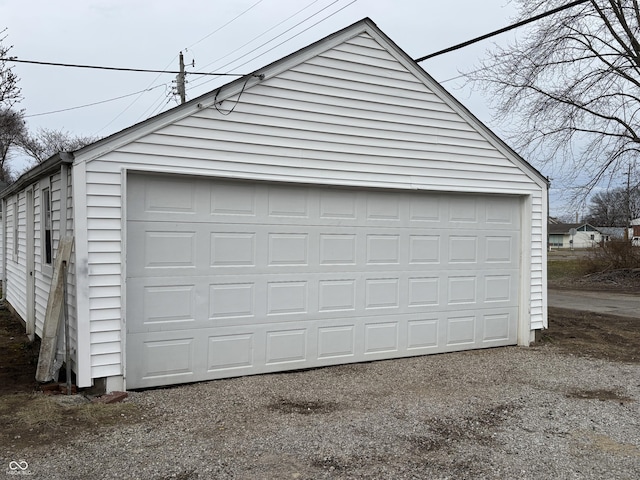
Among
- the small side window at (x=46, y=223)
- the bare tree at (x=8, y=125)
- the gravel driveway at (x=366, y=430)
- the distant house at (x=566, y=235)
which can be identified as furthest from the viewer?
the distant house at (x=566, y=235)

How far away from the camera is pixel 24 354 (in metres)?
Result: 8.09

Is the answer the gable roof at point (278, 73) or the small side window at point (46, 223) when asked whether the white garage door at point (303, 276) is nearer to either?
the gable roof at point (278, 73)

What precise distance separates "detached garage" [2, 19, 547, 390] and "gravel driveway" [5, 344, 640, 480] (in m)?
0.57

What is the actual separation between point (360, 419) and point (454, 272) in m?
3.53

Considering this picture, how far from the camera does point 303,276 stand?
283 inches

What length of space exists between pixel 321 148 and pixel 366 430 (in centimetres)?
349

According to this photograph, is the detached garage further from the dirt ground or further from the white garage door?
the dirt ground

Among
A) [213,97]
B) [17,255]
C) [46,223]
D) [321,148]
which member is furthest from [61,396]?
[17,255]

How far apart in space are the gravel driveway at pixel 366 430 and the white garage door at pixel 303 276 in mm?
406

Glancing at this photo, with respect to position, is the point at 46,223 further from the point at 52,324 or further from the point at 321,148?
the point at 321,148

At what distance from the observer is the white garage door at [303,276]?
634cm

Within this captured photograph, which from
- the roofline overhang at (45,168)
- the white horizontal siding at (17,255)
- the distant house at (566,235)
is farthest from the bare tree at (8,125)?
the distant house at (566,235)

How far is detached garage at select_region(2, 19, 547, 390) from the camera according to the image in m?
6.05

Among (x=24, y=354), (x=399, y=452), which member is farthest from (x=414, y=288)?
(x=24, y=354)
